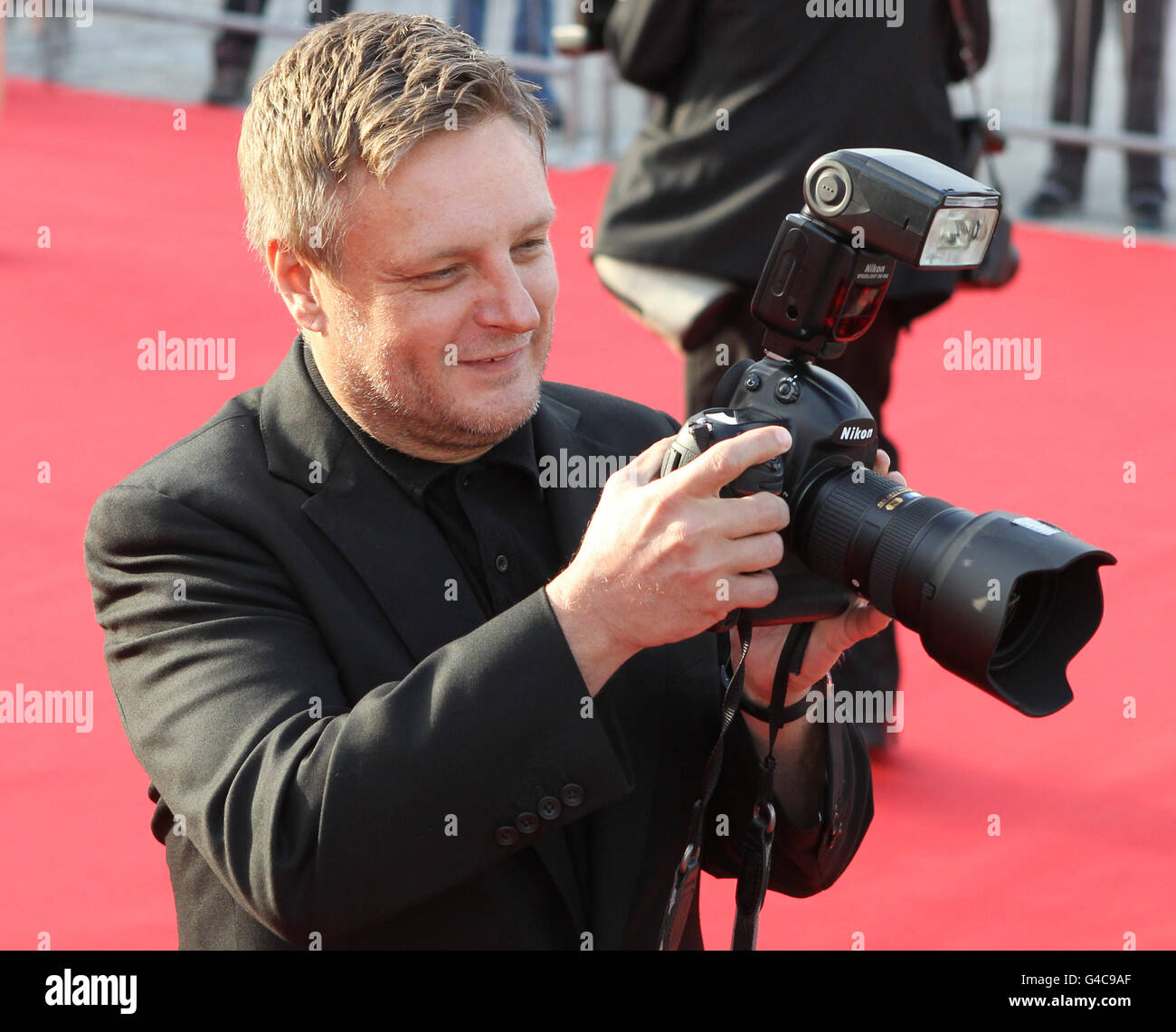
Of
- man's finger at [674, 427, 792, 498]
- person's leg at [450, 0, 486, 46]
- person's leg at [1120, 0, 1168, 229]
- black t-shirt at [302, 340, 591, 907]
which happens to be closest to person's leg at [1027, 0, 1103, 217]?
person's leg at [1120, 0, 1168, 229]

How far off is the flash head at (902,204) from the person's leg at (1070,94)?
201 inches

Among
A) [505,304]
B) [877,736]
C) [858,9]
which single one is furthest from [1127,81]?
[505,304]

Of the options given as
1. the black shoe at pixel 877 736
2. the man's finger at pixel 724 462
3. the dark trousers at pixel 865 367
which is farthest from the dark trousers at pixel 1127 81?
the man's finger at pixel 724 462

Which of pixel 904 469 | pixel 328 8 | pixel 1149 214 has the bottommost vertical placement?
pixel 904 469

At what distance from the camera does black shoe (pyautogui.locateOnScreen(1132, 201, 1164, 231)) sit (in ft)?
20.6

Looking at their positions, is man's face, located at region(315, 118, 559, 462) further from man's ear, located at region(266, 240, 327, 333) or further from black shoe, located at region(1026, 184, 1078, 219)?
black shoe, located at region(1026, 184, 1078, 219)

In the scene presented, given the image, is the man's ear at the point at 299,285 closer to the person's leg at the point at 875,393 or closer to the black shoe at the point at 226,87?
the person's leg at the point at 875,393

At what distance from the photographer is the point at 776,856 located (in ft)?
5.89

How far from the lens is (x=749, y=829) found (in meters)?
1.66

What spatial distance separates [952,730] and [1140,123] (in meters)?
3.88

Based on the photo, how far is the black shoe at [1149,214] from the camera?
20.6 feet

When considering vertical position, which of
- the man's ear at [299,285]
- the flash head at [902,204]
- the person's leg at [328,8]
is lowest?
the man's ear at [299,285]

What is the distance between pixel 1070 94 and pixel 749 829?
565 cm

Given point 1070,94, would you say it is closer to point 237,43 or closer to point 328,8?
point 328,8
